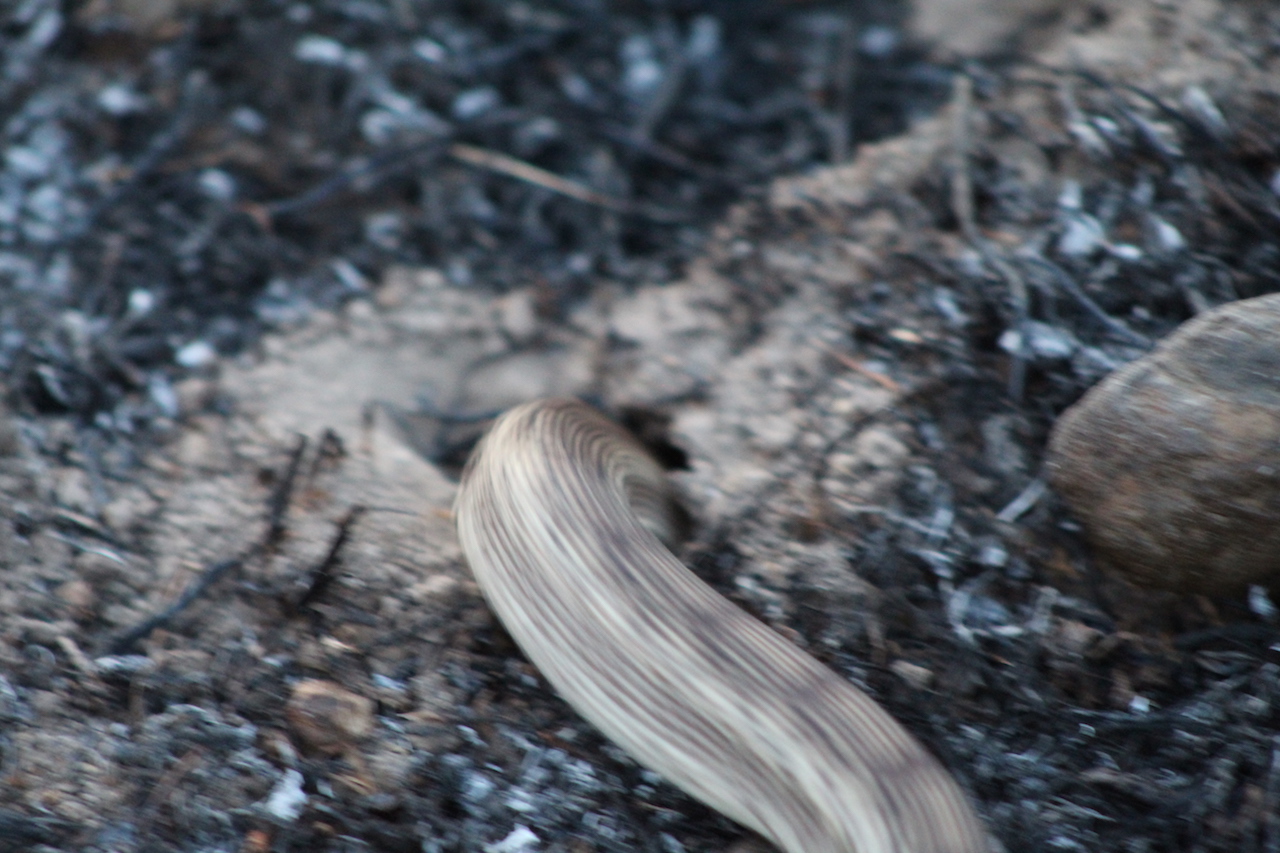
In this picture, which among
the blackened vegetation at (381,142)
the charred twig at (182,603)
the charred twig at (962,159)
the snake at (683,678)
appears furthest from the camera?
the blackened vegetation at (381,142)

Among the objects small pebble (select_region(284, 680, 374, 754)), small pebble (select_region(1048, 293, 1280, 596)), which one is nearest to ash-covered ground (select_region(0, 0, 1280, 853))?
small pebble (select_region(284, 680, 374, 754))

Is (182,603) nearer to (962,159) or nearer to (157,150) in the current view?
(157,150)

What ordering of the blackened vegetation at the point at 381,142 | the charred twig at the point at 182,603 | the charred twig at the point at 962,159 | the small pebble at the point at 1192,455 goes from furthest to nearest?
the blackened vegetation at the point at 381,142, the charred twig at the point at 962,159, the charred twig at the point at 182,603, the small pebble at the point at 1192,455

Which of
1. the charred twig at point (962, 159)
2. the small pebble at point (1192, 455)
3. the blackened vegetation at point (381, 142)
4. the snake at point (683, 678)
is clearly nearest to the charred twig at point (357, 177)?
the blackened vegetation at point (381, 142)

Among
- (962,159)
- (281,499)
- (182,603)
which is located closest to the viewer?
(182,603)

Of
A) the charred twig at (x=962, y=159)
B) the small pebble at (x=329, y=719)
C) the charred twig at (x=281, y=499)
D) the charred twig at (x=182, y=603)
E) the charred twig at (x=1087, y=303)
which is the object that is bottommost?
the small pebble at (x=329, y=719)

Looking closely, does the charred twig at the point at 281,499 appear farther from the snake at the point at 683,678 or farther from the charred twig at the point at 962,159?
the charred twig at the point at 962,159

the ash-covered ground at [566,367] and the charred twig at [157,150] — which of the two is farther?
the charred twig at [157,150]

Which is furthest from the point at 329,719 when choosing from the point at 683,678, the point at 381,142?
the point at 381,142
